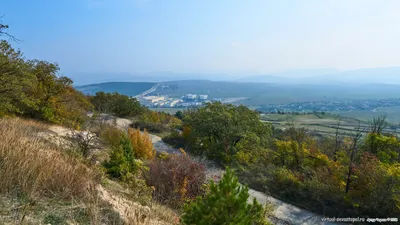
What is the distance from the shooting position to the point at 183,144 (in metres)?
16.3

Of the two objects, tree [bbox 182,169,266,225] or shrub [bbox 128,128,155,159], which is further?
shrub [bbox 128,128,155,159]

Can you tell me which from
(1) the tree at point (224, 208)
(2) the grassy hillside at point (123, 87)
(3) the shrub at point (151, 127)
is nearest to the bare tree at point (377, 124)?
(1) the tree at point (224, 208)

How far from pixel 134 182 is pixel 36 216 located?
8.14 feet

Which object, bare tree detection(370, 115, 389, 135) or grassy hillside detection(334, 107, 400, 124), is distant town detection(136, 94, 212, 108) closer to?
grassy hillside detection(334, 107, 400, 124)

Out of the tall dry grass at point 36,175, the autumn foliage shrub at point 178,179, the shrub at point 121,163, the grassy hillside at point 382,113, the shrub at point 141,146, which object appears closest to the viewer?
the tall dry grass at point 36,175

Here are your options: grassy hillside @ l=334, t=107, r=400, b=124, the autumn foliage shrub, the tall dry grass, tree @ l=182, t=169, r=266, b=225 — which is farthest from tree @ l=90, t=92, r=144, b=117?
grassy hillside @ l=334, t=107, r=400, b=124

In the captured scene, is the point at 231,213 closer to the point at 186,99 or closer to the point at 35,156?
the point at 35,156

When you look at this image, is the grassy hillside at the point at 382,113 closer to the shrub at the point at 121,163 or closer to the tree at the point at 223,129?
the tree at the point at 223,129

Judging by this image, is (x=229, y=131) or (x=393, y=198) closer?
(x=393, y=198)

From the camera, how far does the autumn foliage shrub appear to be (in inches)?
211

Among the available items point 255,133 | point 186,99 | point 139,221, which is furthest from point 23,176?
point 186,99

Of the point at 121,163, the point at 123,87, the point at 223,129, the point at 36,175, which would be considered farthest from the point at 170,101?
the point at 36,175

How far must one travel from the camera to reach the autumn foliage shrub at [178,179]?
17.6 feet

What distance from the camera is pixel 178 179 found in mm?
5711
